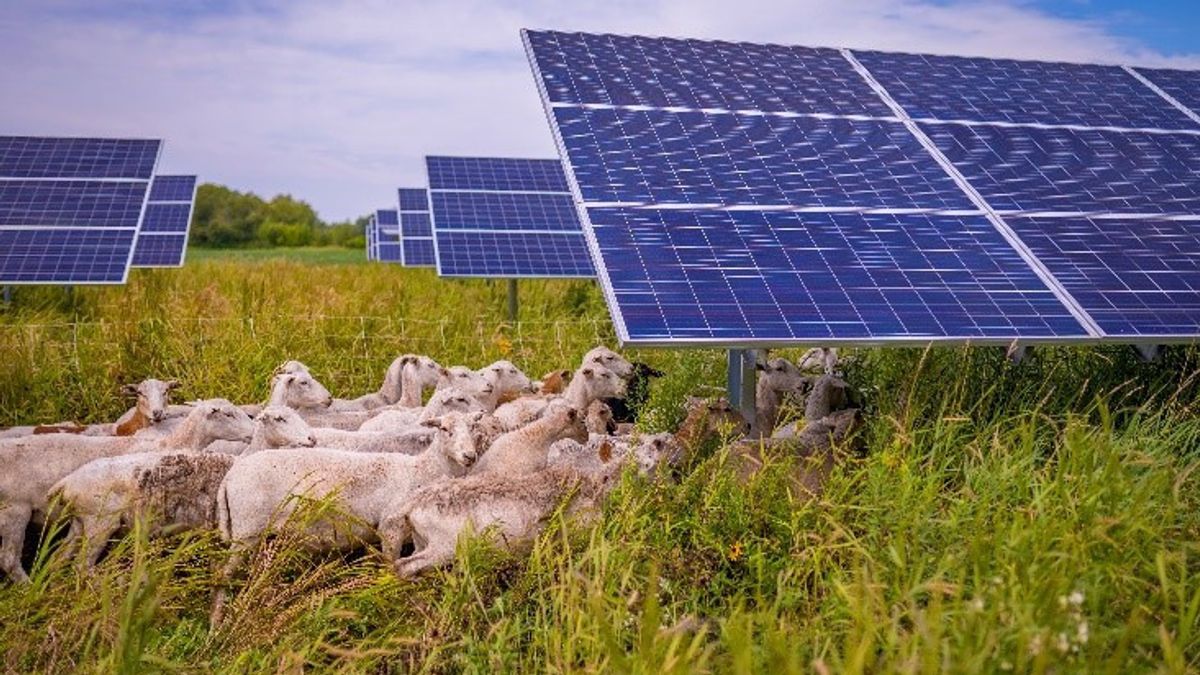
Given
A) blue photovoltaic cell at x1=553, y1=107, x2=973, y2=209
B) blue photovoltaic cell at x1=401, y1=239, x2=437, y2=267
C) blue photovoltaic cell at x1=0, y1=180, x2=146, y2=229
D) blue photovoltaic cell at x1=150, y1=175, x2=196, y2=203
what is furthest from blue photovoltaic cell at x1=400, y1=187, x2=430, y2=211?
blue photovoltaic cell at x1=553, y1=107, x2=973, y2=209

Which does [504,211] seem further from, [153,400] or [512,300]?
[153,400]

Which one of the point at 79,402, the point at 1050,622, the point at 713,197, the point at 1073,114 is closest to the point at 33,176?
the point at 79,402

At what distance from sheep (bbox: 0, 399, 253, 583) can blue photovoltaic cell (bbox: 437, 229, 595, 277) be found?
9.92 meters

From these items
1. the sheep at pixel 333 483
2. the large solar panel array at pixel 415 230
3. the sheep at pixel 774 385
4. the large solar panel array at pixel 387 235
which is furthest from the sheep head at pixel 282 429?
the large solar panel array at pixel 387 235

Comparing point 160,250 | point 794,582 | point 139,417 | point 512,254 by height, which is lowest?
point 160,250

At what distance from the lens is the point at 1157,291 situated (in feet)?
26.9

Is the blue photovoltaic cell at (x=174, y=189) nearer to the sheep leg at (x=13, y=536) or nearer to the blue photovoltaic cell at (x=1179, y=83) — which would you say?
the blue photovoltaic cell at (x=1179, y=83)

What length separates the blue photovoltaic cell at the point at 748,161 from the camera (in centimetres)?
902

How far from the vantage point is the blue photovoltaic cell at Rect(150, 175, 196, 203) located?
31.6m

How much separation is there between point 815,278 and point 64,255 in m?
12.2

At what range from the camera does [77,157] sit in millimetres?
20781

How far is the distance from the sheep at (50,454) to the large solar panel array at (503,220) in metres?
9.82

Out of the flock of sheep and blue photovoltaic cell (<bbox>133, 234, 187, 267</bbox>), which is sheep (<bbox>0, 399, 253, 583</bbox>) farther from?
blue photovoltaic cell (<bbox>133, 234, 187, 267</bbox>)

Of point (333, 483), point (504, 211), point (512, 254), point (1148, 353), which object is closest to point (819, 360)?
point (1148, 353)
